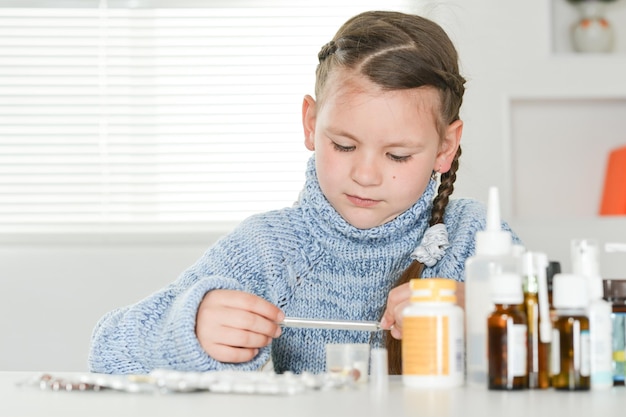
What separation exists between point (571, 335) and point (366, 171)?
537mm

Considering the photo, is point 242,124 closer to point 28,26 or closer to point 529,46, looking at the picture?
point 28,26

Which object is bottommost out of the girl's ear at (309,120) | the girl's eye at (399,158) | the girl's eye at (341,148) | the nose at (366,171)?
the nose at (366,171)

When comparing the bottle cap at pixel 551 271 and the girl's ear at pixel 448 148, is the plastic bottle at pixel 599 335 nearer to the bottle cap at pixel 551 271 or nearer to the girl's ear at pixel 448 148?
the bottle cap at pixel 551 271

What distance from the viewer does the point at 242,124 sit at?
8.61 ft

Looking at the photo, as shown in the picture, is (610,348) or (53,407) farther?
(610,348)

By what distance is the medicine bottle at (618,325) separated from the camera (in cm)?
85

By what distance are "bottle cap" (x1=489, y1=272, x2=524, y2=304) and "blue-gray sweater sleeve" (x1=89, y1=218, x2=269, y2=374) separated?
0.42 m

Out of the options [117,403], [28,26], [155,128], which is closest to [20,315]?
[155,128]

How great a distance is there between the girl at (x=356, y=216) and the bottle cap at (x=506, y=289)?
43 cm

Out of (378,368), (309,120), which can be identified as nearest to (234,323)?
(378,368)

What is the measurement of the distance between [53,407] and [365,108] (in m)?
0.72

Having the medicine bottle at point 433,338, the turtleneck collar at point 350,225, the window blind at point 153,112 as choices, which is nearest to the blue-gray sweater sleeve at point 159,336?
the turtleneck collar at point 350,225

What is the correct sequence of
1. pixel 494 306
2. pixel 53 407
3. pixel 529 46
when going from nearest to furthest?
pixel 53 407, pixel 494 306, pixel 529 46

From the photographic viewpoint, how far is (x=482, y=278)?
85cm
